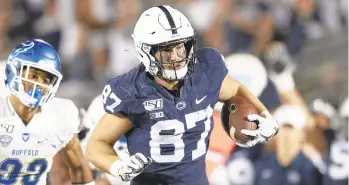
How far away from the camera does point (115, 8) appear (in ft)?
19.8

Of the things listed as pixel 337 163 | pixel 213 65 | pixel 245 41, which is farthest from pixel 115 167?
pixel 245 41

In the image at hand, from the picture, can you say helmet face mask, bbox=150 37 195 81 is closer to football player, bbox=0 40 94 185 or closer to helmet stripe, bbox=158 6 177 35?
helmet stripe, bbox=158 6 177 35

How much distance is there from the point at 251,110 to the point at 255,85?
158cm

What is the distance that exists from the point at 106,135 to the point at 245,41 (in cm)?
256

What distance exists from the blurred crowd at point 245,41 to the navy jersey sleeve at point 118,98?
6.95 ft

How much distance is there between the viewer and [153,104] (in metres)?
3.51

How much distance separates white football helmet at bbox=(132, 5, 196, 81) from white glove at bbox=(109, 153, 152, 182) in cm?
32

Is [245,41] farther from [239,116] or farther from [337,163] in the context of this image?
[239,116]

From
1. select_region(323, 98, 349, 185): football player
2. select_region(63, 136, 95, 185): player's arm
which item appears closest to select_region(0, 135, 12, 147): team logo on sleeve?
select_region(63, 136, 95, 185): player's arm

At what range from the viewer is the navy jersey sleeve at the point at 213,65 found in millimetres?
3625

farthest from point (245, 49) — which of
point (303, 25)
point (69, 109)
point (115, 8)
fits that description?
point (69, 109)

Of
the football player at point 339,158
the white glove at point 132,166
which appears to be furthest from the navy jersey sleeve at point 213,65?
the football player at point 339,158

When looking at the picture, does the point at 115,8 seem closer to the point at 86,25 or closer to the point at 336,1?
the point at 86,25

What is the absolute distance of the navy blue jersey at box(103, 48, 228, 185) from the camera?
351 cm
